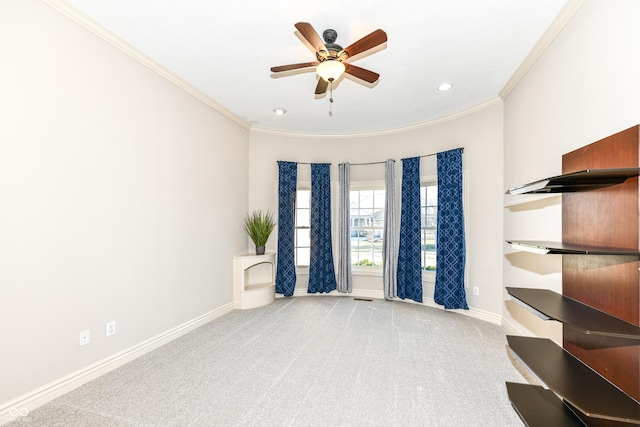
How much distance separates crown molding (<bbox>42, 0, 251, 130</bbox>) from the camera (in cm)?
209

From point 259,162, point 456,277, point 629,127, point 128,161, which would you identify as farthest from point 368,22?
point 456,277

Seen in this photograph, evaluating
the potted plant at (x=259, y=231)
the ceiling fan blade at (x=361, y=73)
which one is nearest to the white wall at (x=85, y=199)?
the potted plant at (x=259, y=231)

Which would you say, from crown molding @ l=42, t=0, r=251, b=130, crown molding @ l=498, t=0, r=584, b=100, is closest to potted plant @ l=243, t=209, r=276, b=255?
crown molding @ l=42, t=0, r=251, b=130

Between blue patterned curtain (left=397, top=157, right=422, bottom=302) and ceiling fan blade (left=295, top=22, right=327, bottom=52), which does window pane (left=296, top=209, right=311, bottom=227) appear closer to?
blue patterned curtain (left=397, top=157, right=422, bottom=302)

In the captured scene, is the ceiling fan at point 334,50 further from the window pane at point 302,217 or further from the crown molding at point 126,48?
the window pane at point 302,217

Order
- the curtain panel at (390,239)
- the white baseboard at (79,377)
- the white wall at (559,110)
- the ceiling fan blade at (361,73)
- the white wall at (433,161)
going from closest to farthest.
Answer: the white wall at (559,110) < the white baseboard at (79,377) < the ceiling fan blade at (361,73) < the white wall at (433,161) < the curtain panel at (390,239)

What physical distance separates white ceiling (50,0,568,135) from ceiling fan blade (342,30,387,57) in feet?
0.82

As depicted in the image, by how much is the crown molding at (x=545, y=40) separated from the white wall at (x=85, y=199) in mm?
3637

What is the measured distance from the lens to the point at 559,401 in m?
1.81

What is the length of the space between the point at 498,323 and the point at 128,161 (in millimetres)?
4610

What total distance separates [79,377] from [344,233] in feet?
12.0

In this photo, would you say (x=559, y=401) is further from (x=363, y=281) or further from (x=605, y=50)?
(x=363, y=281)

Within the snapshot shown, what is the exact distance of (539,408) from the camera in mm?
1722

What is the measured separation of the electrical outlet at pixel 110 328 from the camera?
2.41m
